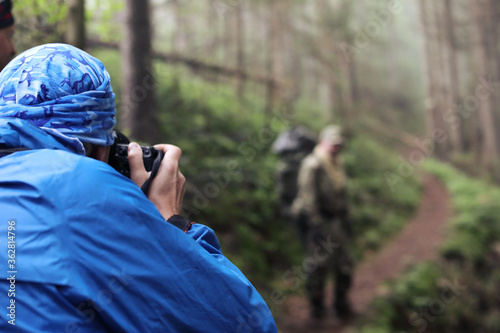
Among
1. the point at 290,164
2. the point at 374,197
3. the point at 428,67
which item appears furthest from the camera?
the point at 428,67

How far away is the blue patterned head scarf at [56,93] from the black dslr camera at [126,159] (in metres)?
0.13

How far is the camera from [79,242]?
38.2 inches

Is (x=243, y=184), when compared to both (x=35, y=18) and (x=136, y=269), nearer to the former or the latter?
(x=35, y=18)

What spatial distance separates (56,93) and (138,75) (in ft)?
16.9

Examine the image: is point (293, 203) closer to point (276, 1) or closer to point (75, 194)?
point (75, 194)

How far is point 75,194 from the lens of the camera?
3.28 feet

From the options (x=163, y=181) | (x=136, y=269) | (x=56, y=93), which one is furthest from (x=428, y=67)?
(x=136, y=269)

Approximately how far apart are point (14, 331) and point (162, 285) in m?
0.31

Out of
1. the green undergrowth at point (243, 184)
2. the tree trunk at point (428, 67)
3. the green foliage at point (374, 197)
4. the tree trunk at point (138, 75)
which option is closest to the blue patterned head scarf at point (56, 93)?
the green undergrowth at point (243, 184)

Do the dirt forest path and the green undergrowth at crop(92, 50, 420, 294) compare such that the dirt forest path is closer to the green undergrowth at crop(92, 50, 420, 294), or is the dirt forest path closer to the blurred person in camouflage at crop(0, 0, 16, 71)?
the green undergrowth at crop(92, 50, 420, 294)

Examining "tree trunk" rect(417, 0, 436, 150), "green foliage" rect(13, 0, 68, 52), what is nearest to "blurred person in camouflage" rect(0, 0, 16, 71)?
"green foliage" rect(13, 0, 68, 52)

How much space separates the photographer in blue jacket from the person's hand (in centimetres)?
13

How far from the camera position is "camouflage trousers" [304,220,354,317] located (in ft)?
20.2

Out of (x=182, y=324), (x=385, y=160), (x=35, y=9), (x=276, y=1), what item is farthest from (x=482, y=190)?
(x=182, y=324)
